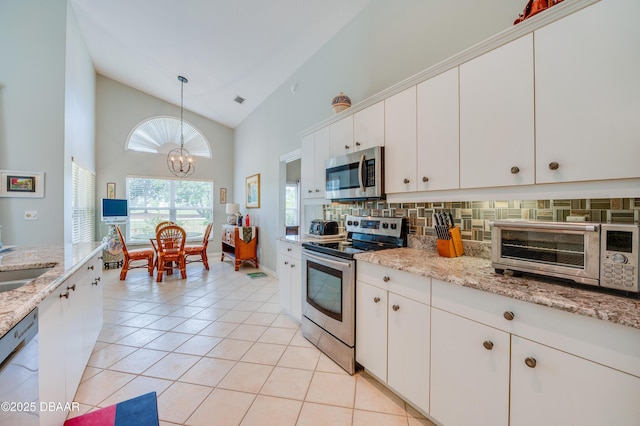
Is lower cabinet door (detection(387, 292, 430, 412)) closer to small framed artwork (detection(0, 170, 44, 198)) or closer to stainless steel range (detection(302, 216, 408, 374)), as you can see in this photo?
stainless steel range (detection(302, 216, 408, 374))

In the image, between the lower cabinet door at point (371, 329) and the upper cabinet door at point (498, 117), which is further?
the lower cabinet door at point (371, 329)

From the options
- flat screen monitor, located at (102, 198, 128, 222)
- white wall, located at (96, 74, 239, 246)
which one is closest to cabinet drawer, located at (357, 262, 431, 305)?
white wall, located at (96, 74, 239, 246)

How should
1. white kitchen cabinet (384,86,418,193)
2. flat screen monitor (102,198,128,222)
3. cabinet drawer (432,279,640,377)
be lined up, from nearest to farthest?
cabinet drawer (432,279,640,377) → white kitchen cabinet (384,86,418,193) → flat screen monitor (102,198,128,222)

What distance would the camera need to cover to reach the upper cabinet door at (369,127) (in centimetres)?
206

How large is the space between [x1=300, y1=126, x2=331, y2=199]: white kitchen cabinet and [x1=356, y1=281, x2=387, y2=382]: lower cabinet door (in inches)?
48.8

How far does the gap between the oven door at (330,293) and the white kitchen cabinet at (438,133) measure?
0.82 m

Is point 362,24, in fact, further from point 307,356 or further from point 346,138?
point 307,356

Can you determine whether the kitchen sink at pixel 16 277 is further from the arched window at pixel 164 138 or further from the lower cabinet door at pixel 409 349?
the arched window at pixel 164 138

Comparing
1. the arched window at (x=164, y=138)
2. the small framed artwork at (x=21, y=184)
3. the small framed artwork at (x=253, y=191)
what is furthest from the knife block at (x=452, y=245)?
the arched window at (x=164, y=138)

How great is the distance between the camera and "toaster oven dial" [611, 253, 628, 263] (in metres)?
0.93

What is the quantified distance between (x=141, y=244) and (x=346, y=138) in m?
5.73

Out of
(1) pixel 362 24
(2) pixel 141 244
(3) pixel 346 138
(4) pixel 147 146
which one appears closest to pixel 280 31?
(1) pixel 362 24

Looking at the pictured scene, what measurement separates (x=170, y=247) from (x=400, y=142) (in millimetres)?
4397

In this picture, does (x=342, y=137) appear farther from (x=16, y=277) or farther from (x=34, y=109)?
(x=34, y=109)
